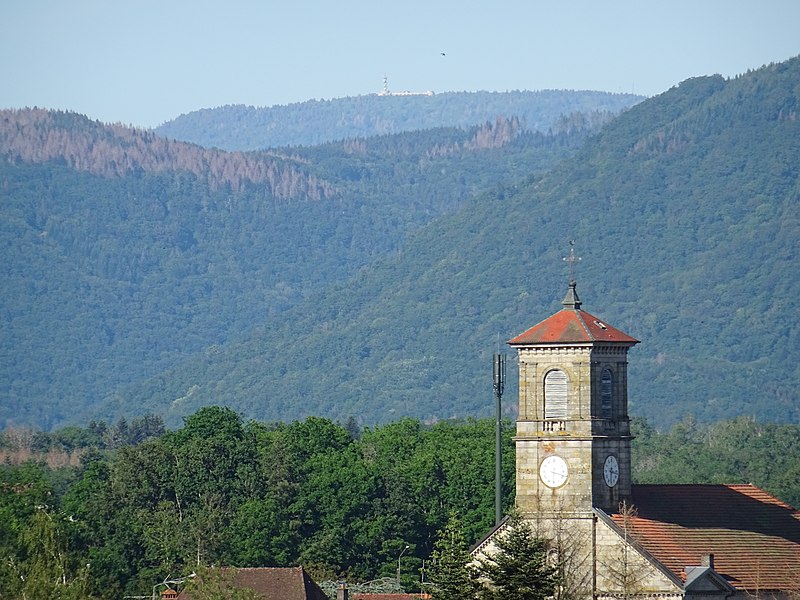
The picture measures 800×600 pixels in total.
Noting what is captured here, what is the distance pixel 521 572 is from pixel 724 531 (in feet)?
48.8

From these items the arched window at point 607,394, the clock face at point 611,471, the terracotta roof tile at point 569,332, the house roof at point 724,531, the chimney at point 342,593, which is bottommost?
the chimney at point 342,593

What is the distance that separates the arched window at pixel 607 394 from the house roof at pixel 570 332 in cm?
115

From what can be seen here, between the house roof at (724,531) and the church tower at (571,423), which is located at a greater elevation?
the church tower at (571,423)

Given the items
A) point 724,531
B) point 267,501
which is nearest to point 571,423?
point 724,531

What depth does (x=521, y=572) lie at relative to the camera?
66.7 m

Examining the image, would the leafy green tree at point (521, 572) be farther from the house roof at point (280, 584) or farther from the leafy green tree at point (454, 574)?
the house roof at point (280, 584)

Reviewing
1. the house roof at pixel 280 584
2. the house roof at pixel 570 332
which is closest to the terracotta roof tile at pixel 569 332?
the house roof at pixel 570 332

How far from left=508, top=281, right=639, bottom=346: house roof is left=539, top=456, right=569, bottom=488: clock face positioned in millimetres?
3677

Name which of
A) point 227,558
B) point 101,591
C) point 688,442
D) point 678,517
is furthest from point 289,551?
point 688,442

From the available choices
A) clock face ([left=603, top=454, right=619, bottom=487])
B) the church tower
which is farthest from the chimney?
clock face ([left=603, top=454, right=619, bottom=487])

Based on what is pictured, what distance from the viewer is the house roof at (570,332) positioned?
78.6 metres

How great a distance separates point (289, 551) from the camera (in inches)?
4321

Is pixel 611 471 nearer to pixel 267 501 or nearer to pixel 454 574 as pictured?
pixel 454 574

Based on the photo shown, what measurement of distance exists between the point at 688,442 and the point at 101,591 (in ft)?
351
